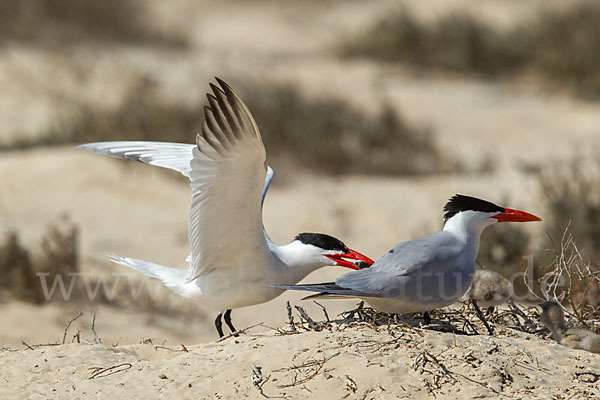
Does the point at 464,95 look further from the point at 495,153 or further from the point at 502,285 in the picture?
the point at 502,285

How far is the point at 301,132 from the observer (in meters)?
11.6

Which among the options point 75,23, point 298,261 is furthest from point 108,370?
point 75,23

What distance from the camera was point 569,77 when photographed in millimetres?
14516

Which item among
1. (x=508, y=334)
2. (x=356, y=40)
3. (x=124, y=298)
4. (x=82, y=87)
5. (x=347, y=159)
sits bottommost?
(x=124, y=298)

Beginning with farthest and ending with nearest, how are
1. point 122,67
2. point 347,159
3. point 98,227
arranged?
point 122,67, point 347,159, point 98,227

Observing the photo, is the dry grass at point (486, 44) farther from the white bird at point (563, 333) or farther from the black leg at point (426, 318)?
the black leg at point (426, 318)

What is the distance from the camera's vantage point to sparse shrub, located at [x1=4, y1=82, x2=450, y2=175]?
11.1 metres

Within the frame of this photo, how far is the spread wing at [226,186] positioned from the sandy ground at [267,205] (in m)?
0.51

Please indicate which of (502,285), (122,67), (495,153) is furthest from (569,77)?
(502,285)

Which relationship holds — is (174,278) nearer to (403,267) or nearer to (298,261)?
(298,261)

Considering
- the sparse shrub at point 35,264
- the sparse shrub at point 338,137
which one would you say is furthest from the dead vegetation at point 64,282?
the sparse shrub at point 338,137

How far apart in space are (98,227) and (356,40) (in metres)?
9.10

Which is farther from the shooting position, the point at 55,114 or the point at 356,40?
the point at 356,40

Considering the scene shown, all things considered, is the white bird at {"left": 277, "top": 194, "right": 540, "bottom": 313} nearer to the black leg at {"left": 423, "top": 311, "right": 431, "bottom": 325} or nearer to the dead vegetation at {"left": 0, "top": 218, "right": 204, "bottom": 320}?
the black leg at {"left": 423, "top": 311, "right": 431, "bottom": 325}
